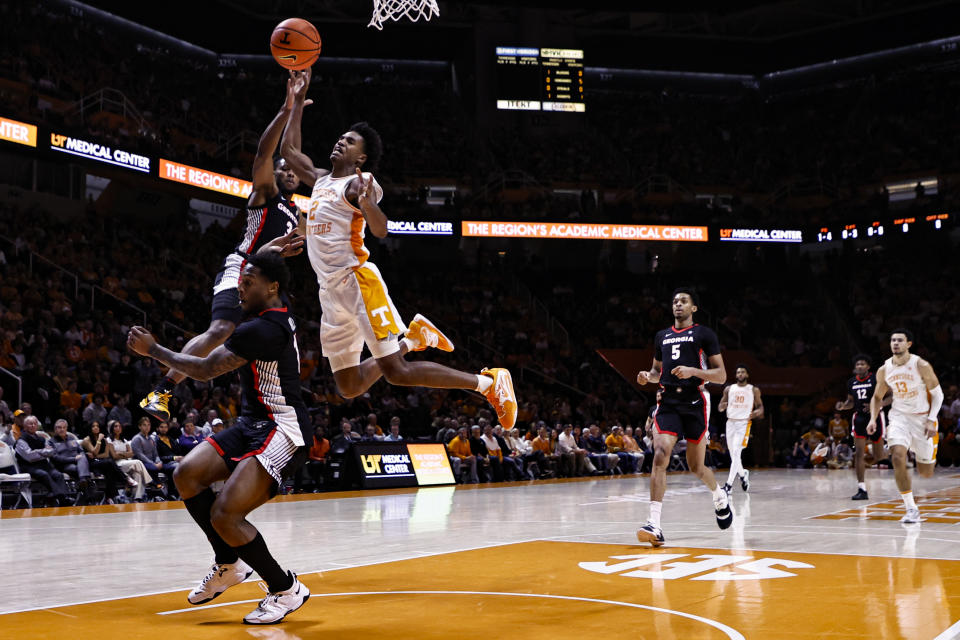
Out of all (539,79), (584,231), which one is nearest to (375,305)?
(584,231)

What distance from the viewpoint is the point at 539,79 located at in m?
31.0

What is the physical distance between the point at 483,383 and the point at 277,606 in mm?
2296

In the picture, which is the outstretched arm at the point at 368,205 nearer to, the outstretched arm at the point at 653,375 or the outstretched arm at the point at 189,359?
the outstretched arm at the point at 189,359

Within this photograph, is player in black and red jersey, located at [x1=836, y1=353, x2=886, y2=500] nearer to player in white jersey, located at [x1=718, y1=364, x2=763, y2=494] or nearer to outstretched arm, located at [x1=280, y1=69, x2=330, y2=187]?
player in white jersey, located at [x1=718, y1=364, x2=763, y2=494]

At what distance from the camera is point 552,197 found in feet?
101

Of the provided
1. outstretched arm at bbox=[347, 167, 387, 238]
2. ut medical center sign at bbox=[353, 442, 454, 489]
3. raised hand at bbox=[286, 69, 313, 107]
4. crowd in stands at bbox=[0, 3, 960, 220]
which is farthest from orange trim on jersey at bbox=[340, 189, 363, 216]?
crowd in stands at bbox=[0, 3, 960, 220]

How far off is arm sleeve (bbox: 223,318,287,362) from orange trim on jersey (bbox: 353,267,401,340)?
1.26 m

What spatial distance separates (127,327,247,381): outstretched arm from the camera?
445 centimetres

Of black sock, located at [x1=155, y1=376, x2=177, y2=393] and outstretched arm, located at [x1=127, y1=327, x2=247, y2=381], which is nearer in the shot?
outstretched arm, located at [x1=127, y1=327, x2=247, y2=381]

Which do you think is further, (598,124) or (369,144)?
(598,124)

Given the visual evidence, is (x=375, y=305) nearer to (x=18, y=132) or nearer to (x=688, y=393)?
(x=688, y=393)

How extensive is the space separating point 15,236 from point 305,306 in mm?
6958

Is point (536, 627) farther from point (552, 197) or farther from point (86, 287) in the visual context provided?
point (552, 197)

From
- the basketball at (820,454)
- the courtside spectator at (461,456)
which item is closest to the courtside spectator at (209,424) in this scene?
the courtside spectator at (461,456)
